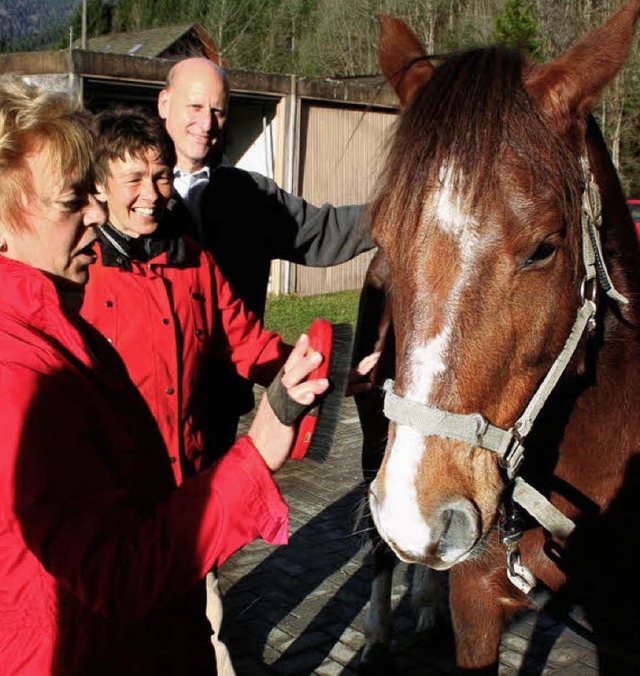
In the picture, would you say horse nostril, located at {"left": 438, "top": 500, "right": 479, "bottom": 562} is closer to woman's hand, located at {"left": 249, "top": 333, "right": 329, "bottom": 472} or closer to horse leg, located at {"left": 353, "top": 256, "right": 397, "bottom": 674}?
woman's hand, located at {"left": 249, "top": 333, "right": 329, "bottom": 472}

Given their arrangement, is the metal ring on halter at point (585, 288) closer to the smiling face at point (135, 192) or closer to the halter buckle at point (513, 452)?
the halter buckle at point (513, 452)

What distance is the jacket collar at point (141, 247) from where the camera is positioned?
2.46 m

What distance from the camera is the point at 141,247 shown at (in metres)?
2.57

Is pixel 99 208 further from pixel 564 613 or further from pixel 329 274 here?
pixel 329 274

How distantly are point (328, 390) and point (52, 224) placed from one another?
2.27 ft

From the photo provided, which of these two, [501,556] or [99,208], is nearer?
[99,208]

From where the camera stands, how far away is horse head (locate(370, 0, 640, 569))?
1795 mm

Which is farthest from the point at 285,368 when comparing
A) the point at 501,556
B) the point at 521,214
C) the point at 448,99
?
the point at 501,556

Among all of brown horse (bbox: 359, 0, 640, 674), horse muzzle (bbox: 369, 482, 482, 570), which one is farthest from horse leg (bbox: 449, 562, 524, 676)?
horse muzzle (bbox: 369, 482, 482, 570)

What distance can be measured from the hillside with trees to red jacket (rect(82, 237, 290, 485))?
373 cm

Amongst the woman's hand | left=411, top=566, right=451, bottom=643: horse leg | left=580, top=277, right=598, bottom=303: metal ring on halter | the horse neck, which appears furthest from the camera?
left=411, top=566, right=451, bottom=643: horse leg

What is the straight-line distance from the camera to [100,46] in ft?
97.5

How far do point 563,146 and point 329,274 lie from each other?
11.9m

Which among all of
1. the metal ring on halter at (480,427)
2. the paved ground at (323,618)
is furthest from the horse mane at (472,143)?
the paved ground at (323,618)
